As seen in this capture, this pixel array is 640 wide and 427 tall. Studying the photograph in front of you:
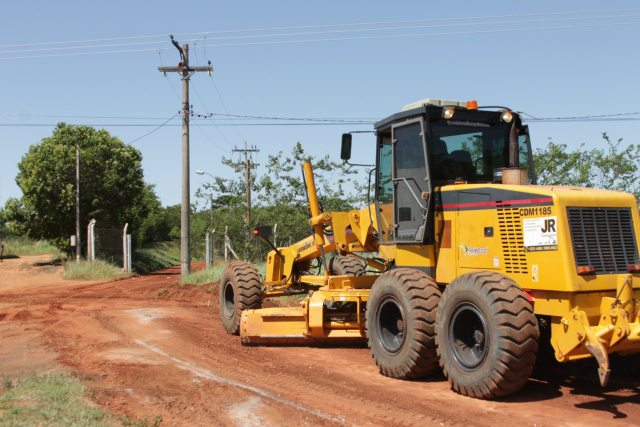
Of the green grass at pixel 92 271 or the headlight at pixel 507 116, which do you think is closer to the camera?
the headlight at pixel 507 116

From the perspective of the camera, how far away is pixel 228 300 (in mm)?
11305

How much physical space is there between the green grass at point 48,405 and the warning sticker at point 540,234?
446 centimetres

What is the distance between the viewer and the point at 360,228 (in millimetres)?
9648

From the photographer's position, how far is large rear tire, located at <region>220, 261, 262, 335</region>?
10.5 metres

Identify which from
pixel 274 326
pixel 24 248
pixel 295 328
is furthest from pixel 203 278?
pixel 24 248

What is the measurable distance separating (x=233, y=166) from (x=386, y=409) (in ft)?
75.9

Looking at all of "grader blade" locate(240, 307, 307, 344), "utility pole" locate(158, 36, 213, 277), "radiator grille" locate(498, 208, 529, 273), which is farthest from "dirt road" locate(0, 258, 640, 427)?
"utility pole" locate(158, 36, 213, 277)

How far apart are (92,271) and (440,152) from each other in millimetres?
21185

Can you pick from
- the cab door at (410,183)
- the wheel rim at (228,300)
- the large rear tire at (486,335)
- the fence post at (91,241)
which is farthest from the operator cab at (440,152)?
the fence post at (91,241)

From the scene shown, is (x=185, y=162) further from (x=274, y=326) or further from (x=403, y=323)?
(x=403, y=323)

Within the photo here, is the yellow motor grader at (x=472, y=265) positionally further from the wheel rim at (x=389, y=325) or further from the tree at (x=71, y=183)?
the tree at (x=71, y=183)

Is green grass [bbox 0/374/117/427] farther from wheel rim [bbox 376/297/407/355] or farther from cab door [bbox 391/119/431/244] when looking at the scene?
cab door [bbox 391/119/431/244]

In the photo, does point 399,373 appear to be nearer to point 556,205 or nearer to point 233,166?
point 556,205

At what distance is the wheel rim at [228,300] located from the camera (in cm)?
1116
